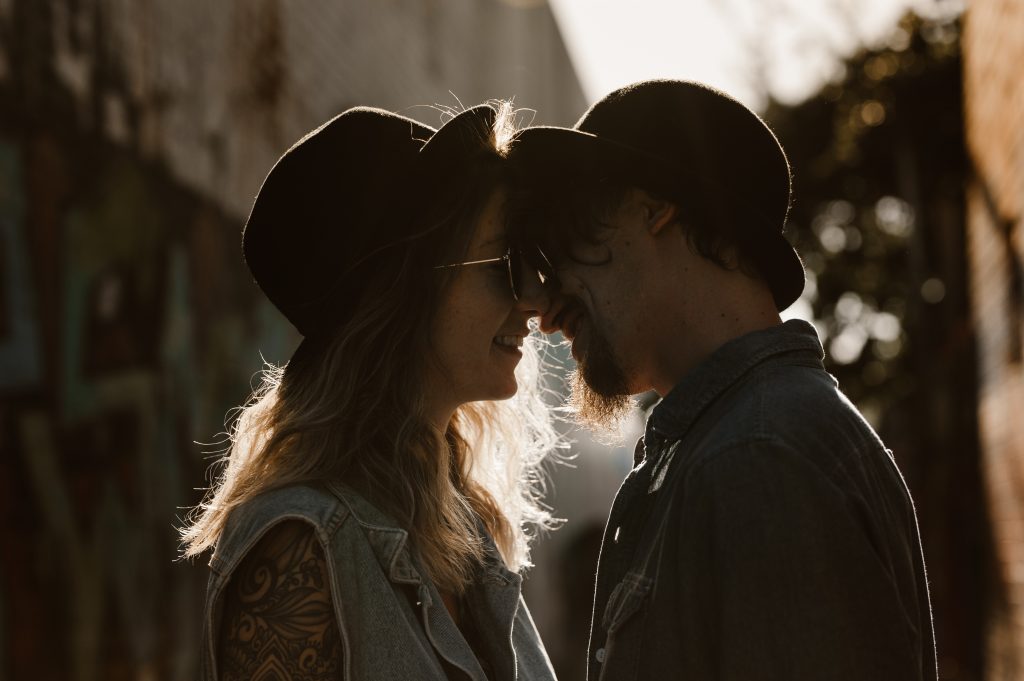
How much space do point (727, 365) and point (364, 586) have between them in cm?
88

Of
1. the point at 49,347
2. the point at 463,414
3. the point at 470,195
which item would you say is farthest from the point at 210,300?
the point at 470,195

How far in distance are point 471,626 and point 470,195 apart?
1069mm

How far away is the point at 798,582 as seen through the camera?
1.73 metres

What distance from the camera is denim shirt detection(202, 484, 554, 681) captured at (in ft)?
6.89

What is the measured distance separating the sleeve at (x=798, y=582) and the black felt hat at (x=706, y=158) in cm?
59

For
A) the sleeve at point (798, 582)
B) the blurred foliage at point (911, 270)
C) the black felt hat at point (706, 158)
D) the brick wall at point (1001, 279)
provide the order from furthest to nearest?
the blurred foliage at point (911, 270)
the brick wall at point (1001, 279)
the black felt hat at point (706, 158)
the sleeve at point (798, 582)

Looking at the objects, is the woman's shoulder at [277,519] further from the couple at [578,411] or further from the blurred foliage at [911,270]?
the blurred foliage at [911,270]

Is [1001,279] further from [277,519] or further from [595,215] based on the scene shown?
[277,519]

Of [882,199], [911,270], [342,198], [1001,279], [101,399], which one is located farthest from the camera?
[882,199]

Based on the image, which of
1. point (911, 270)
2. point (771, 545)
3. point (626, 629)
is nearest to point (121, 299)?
point (626, 629)

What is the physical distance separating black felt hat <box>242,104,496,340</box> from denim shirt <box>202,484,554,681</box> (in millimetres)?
530

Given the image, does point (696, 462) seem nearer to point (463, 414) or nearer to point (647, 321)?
point (647, 321)

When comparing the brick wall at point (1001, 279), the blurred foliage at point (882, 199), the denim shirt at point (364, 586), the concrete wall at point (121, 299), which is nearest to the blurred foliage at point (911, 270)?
the blurred foliage at point (882, 199)

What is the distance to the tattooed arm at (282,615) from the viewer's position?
6.68ft
